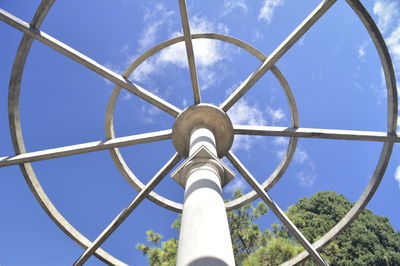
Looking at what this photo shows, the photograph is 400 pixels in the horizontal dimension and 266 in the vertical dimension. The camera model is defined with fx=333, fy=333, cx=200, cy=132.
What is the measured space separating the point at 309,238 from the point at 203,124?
15504 mm

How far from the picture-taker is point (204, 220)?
18.9 feet

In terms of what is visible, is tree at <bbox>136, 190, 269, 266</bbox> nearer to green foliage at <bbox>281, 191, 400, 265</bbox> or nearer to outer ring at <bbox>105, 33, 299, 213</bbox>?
green foliage at <bbox>281, 191, 400, 265</bbox>

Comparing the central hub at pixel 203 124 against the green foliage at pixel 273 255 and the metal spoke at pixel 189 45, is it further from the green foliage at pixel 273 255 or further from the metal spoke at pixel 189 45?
the green foliage at pixel 273 255

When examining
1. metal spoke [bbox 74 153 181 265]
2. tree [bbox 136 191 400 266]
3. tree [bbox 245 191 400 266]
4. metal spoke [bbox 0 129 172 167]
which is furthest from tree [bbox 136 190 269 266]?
metal spoke [bbox 0 129 172 167]

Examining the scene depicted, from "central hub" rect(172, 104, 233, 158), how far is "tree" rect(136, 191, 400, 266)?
7.13m

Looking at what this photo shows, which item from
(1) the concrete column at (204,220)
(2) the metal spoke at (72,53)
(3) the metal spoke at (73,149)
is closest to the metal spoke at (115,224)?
(3) the metal spoke at (73,149)

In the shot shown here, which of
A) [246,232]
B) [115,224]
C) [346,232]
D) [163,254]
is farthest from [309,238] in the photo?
[115,224]

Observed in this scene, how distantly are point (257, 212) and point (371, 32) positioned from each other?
43.5 ft

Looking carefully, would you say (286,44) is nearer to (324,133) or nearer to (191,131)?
(324,133)

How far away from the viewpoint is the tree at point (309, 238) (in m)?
15.7

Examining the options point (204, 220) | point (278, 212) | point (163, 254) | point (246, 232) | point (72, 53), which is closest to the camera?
point (204, 220)

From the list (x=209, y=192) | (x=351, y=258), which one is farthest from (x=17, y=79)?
(x=351, y=258)

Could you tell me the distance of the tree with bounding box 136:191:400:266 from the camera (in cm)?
1568

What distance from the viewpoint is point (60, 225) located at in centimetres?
1255
